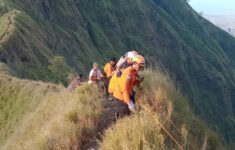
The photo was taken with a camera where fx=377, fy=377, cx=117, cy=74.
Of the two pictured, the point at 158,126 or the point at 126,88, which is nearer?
the point at 158,126

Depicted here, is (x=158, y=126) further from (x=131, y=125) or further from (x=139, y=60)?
(x=139, y=60)

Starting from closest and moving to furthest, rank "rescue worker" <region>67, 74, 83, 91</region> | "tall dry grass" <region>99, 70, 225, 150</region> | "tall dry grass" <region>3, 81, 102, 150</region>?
"tall dry grass" <region>99, 70, 225, 150</region>, "tall dry grass" <region>3, 81, 102, 150</region>, "rescue worker" <region>67, 74, 83, 91</region>

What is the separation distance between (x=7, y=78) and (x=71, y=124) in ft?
44.6

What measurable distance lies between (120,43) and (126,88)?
3123 inches

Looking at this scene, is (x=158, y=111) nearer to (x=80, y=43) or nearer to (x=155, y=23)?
(x=80, y=43)

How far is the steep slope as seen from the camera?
113ft

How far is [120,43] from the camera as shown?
86.3 metres

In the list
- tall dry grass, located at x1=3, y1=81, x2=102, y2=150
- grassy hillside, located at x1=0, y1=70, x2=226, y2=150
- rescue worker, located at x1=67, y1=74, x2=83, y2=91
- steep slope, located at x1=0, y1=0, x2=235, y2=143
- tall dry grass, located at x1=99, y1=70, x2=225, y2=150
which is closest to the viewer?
tall dry grass, located at x1=99, y1=70, x2=225, y2=150

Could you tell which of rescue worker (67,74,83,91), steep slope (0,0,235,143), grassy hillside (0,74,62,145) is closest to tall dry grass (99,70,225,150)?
rescue worker (67,74,83,91)

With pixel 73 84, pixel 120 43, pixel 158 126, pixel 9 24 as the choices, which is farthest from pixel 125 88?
pixel 120 43

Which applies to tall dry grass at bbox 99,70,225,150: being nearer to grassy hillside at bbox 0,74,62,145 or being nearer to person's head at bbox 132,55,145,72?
person's head at bbox 132,55,145,72

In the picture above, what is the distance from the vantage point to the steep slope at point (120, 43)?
113ft

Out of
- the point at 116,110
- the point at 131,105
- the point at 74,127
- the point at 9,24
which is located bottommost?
the point at 74,127

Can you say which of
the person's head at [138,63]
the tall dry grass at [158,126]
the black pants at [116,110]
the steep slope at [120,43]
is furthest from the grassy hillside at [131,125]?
the steep slope at [120,43]
